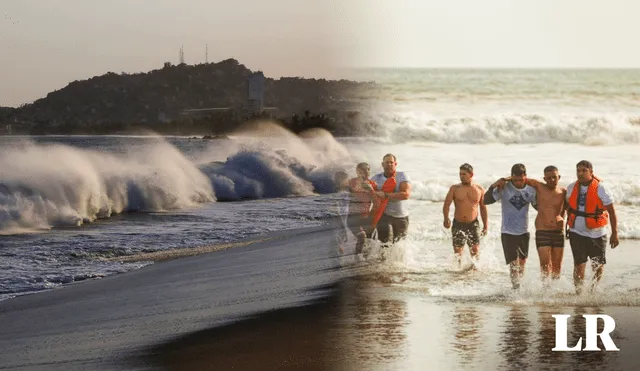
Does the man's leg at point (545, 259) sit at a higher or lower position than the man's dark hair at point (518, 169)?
lower

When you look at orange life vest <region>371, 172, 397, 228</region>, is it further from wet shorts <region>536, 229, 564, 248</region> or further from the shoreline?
wet shorts <region>536, 229, 564, 248</region>

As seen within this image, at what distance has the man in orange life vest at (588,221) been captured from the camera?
5340 mm

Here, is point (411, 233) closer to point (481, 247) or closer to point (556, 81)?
point (481, 247)

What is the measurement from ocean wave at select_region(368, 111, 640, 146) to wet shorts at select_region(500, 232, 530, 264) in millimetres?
651

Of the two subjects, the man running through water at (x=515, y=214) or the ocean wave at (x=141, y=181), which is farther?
the ocean wave at (x=141, y=181)

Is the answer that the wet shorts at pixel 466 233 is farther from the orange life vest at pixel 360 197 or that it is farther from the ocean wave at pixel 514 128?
the orange life vest at pixel 360 197

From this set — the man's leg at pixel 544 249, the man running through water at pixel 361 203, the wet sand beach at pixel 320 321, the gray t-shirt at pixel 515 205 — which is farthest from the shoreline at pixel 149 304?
the man's leg at pixel 544 249

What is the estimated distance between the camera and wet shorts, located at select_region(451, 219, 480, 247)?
20.3 feet

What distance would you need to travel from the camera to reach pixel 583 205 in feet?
17.8

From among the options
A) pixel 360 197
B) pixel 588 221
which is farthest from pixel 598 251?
pixel 360 197

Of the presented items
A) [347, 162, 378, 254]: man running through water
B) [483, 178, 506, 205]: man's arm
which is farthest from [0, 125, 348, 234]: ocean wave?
[483, 178, 506, 205]: man's arm

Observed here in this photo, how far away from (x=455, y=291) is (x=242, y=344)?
1331 millimetres

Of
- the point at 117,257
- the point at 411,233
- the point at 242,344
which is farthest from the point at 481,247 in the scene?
the point at 117,257

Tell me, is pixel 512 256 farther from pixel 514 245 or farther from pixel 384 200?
pixel 384 200
